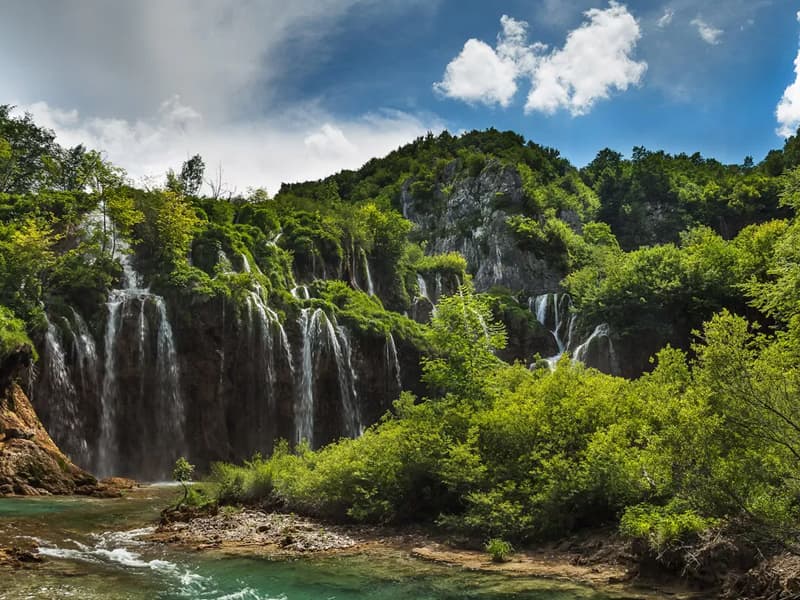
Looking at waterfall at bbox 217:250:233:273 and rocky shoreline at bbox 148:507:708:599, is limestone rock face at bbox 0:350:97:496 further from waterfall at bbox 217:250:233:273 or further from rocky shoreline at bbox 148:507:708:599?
waterfall at bbox 217:250:233:273

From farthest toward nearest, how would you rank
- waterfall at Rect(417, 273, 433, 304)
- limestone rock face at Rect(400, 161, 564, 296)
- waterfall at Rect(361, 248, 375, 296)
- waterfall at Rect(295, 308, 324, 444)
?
limestone rock face at Rect(400, 161, 564, 296) < waterfall at Rect(417, 273, 433, 304) < waterfall at Rect(361, 248, 375, 296) < waterfall at Rect(295, 308, 324, 444)

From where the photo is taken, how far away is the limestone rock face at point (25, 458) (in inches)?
904

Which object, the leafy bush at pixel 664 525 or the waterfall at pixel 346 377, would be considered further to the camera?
the waterfall at pixel 346 377

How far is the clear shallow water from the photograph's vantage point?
1033 cm

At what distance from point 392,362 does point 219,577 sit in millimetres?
29983

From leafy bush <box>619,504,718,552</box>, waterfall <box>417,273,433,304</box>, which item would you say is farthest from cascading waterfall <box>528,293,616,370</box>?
leafy bush <box>619,504,718,552</box>

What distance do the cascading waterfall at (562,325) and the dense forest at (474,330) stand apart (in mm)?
211

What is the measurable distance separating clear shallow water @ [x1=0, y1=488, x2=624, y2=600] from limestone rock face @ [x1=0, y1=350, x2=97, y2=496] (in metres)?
8.45

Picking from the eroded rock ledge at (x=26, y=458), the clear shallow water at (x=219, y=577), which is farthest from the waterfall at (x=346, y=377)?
the clear shallow water at (x=219, y=577)

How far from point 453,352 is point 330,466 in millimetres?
5761

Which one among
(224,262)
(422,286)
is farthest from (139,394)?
(422,286)

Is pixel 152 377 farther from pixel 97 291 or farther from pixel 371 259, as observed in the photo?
pixel 371 259

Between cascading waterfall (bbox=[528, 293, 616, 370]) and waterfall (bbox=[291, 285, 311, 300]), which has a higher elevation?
waterfall (bbox=[291, 285, 311, 300])

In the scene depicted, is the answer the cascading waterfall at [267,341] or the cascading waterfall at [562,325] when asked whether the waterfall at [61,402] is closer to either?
the cascading waterfall at [267,341]
